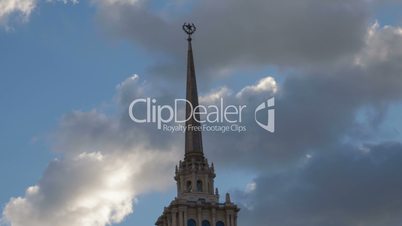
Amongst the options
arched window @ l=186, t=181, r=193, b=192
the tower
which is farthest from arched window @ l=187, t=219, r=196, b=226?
arched window @ l=186, t=181, r=193, b=192

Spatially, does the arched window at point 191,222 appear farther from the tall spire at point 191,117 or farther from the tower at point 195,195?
the tall spire at point 191,117

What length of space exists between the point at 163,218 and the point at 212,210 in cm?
802

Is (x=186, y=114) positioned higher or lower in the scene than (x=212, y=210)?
higher

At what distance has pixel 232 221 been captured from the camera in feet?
482

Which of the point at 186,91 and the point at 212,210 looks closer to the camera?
the point at 212,210

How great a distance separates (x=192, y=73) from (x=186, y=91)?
3.61 m

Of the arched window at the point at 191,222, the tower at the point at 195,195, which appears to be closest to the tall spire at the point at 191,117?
the tower at the point at 195,195

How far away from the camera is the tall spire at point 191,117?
6009 inches

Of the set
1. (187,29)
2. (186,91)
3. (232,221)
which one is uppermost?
(187,29)

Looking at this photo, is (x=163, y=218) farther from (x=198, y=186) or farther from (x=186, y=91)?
(x=186, y=91)

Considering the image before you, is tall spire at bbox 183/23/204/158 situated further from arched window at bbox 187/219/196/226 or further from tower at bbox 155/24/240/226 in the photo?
arched window at bbox 187/219/196/226

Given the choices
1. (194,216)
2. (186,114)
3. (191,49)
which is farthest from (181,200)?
(191,49)

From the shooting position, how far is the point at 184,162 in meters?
152

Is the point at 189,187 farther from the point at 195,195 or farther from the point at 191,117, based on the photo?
the point at 191,117
